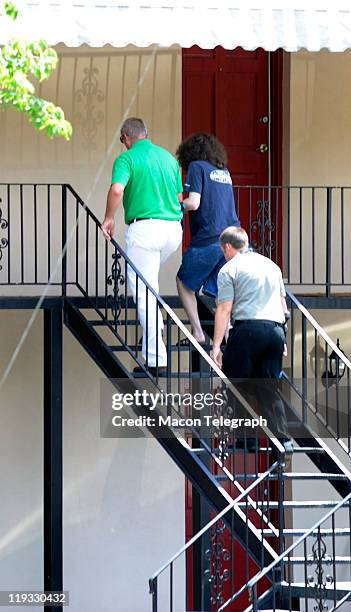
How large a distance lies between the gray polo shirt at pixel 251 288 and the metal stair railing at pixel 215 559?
41.8 inches

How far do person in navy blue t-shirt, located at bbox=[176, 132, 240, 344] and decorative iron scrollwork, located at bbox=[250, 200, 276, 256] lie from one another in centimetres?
163

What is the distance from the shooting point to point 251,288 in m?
11.4

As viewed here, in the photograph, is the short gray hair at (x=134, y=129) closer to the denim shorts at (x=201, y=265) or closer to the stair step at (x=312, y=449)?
the denim shorts at (x=201, y=265)

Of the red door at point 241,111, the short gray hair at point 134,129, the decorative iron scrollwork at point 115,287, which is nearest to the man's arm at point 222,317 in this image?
the decorative iron scrollwork at point 115,287

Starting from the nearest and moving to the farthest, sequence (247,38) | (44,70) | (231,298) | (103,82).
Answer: (44,70) → (231,298) → (247,38) → (103,82)

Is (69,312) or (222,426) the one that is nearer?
(222,426)

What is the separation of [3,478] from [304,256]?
11.7ft

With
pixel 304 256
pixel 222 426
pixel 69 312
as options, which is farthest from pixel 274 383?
pixel 304 256

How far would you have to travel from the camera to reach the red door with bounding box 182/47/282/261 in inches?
618

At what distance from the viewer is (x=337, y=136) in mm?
15664

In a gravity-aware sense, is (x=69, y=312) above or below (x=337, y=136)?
below

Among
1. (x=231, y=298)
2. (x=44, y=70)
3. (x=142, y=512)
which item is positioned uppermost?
(x=44, y=70)

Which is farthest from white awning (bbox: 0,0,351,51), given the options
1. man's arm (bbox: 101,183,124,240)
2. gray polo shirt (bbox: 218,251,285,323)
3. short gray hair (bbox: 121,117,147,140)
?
gray polo shirt (bbox: 218,251,285,323)

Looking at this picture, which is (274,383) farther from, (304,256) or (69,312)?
(304,256)
